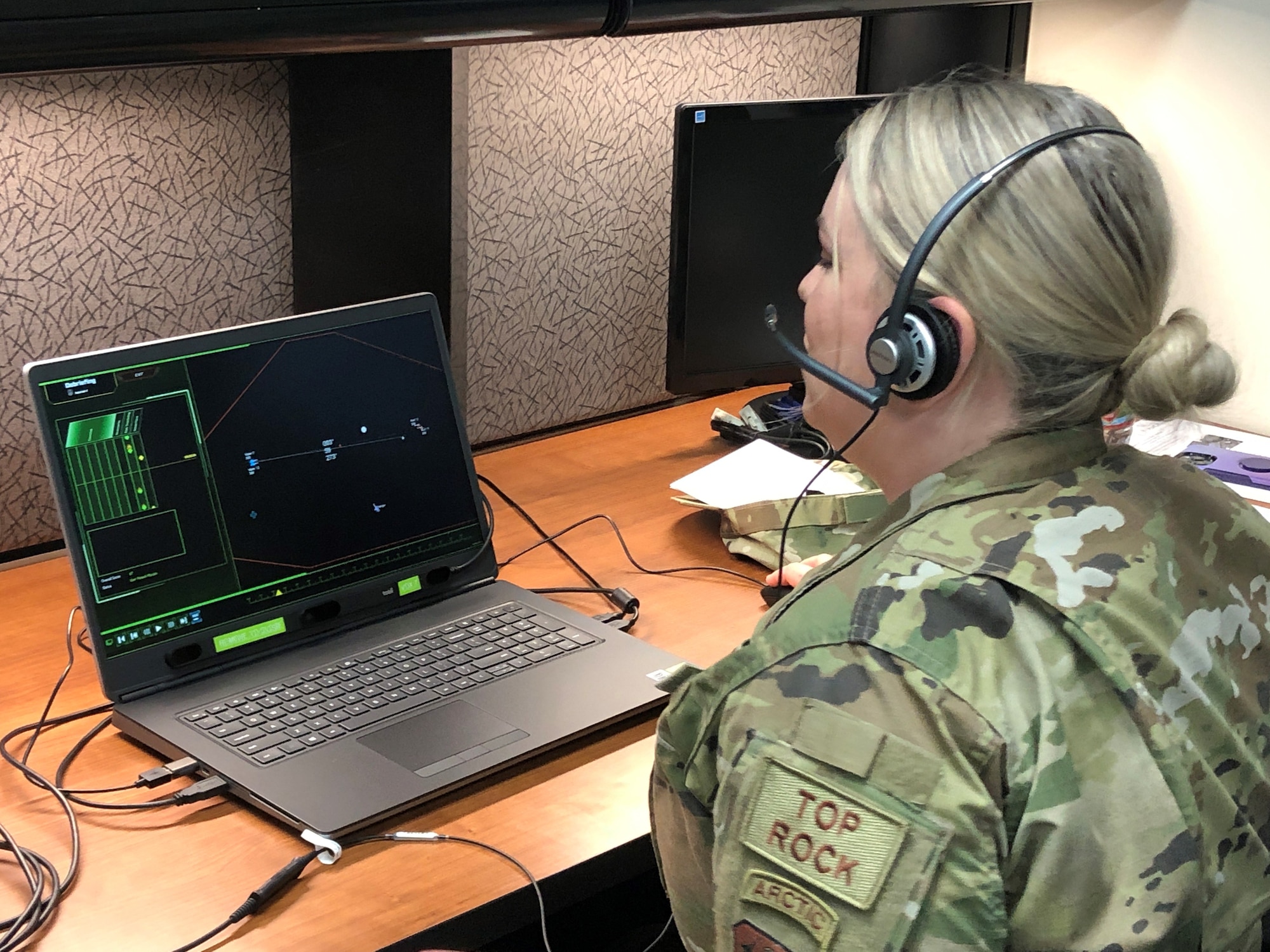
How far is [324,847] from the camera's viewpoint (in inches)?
34.2

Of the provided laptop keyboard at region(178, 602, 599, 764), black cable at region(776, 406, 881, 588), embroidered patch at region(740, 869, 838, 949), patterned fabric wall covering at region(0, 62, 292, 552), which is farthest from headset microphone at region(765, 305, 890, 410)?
patterned fabric wall covering at region(0, 62, 292, 552)

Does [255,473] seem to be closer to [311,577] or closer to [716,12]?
[311,577]

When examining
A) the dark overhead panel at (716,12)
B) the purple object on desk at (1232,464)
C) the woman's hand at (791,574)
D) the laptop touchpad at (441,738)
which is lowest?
the laptop touchpad at (441,738)

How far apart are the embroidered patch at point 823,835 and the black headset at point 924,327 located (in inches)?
8.6

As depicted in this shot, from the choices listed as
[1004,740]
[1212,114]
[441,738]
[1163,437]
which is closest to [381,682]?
[441,738]

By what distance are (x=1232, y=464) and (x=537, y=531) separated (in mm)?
779

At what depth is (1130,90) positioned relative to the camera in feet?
5.69

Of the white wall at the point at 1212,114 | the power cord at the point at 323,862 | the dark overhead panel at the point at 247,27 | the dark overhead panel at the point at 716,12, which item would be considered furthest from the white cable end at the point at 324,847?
the white wall at the point at 1212,114

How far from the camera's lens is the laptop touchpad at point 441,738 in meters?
0.95

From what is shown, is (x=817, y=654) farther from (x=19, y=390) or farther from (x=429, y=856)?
(x=19, y=390)

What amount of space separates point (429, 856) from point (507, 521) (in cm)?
55

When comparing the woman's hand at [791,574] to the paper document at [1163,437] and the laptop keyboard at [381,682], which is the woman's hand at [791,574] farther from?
the paper document at [1163,437]

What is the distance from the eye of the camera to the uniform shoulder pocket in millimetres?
621

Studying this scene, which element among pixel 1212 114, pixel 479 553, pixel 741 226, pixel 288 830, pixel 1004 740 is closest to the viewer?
pixel 1004 740
